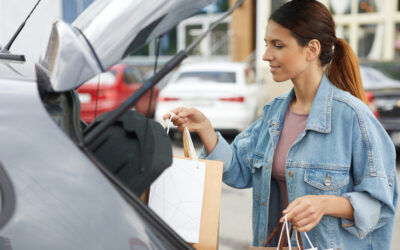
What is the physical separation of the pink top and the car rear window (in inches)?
258

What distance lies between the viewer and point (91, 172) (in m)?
0.98

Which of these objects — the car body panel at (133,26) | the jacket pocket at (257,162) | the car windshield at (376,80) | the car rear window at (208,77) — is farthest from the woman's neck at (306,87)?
the car rear window at (208,77)

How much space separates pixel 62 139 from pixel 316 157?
951 mm

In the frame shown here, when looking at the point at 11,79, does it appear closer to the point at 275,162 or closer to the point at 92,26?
the point at 92,26

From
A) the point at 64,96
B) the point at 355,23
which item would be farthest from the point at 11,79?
the point at 355,23

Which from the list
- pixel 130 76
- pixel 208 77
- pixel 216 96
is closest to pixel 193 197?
pixel 216 96

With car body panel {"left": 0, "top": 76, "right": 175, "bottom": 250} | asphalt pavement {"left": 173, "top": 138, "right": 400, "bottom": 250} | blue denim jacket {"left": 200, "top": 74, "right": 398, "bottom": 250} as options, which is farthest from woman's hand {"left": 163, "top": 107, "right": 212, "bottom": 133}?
asphalt pavement {"left": 173, "top": 138, "right": 400, "bottom": 250}

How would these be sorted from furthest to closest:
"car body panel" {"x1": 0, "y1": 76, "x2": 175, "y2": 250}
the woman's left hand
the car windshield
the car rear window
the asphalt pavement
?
the car rear window, the car windshield, the asphalt pavement, the woman's left hand, "car body panel" {"x1": 0, "y1": 76, "x2": 175, "y2": 250}

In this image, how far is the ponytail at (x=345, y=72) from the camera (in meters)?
1.84

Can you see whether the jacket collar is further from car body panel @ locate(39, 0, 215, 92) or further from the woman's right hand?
car body panel @ locate(39, 0, 215, 92)

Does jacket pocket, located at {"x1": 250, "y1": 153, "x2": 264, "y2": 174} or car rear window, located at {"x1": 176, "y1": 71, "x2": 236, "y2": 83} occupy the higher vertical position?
jacket pocket, located at {"x1": 250, "y1": 153, "x2": 264, "y2": 174}

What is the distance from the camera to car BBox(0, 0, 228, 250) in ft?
3.09

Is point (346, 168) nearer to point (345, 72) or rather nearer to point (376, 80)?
point (345, 72)

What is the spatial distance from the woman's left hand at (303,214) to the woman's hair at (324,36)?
638 millimetres
